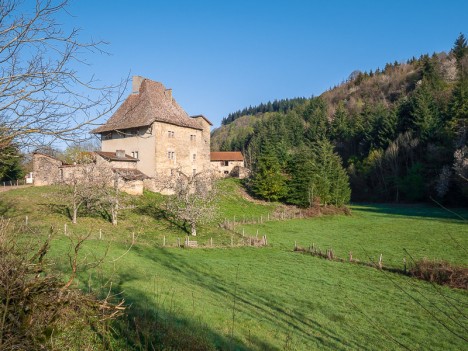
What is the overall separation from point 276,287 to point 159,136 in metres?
27.3

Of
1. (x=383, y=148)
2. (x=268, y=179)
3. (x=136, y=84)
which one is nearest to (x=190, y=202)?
(x=136, y=84)

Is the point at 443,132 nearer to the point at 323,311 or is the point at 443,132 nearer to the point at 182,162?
the point at 182,162

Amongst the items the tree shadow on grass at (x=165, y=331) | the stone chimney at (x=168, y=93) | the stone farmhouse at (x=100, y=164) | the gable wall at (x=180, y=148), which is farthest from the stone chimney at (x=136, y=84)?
the tree shadow on grass at (x=165, y=331)

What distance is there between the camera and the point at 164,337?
23.0ft

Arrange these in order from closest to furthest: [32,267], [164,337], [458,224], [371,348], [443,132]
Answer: [32,267]
[164,337]
[371,348]
[458,224]
[443,132]

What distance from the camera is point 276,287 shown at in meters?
15.7

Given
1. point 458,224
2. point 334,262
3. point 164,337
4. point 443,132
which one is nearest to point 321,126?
point 443,132

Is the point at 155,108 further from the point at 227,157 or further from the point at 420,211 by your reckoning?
the point at 420,211

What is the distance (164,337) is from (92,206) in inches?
896

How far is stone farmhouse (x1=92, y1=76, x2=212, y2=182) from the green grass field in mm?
6954

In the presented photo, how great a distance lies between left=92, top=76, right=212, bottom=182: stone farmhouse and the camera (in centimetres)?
3859

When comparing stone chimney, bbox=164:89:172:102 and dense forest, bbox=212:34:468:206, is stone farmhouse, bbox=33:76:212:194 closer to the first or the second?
stone chimney, bbox=164:89:172:102

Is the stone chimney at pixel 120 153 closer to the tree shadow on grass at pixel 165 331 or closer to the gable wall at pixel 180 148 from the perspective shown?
the gable wall at pixel 180 148

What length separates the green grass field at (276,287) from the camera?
9.38 m
